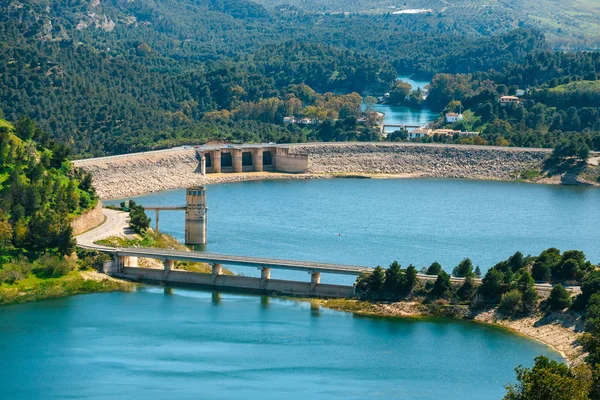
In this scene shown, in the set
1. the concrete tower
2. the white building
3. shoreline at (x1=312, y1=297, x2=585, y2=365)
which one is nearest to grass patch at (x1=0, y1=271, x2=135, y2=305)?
shoreline at (x1=312, y1=297, x2=585, y2=365)

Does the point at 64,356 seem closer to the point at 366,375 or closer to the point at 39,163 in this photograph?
the point at 366,375

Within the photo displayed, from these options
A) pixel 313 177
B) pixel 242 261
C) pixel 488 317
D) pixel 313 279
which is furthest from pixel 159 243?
pixel 313 177

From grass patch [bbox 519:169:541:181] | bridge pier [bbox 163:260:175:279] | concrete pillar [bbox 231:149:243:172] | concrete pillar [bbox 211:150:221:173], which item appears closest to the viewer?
bridge pier [bbox 163:260:175:279]

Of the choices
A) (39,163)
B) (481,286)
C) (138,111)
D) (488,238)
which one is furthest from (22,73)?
(481,286)

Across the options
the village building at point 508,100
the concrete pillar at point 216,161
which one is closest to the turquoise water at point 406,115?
the village building at point 508,100

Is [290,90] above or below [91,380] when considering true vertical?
above

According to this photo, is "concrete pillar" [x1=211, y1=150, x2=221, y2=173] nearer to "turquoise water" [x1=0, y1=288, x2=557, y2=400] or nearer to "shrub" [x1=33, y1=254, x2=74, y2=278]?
"shrub" [x1=33, y1=254, x2=74, y2=278]
